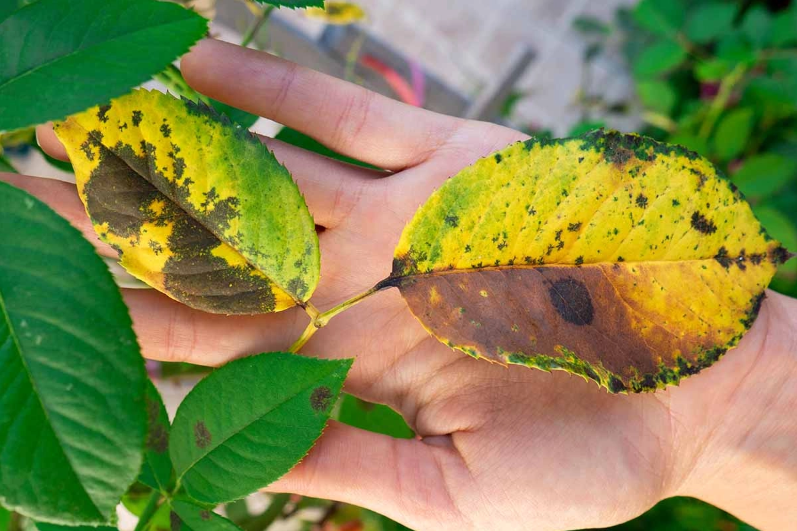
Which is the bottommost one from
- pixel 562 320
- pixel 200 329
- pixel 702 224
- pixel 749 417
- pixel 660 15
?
pixel 200 329

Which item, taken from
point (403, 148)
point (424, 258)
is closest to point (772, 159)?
point (403, 148)

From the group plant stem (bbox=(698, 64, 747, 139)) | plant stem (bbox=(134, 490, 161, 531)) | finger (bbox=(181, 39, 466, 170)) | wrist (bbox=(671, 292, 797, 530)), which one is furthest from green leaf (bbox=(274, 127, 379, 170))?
plant stem (bbox=(698, 64, 747, 139))

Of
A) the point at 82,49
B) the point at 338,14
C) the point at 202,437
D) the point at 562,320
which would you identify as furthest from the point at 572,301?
the point at 338,14

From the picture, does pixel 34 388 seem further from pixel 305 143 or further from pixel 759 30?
pixel 759 30

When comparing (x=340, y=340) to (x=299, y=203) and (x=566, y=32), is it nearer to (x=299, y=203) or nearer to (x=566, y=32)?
(x=299, y=203)

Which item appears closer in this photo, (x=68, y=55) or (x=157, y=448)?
(x=68, y=55)

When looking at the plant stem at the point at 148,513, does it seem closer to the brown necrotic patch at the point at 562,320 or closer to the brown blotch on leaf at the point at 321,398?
the brown blotch on leaf at the point at 321,398
